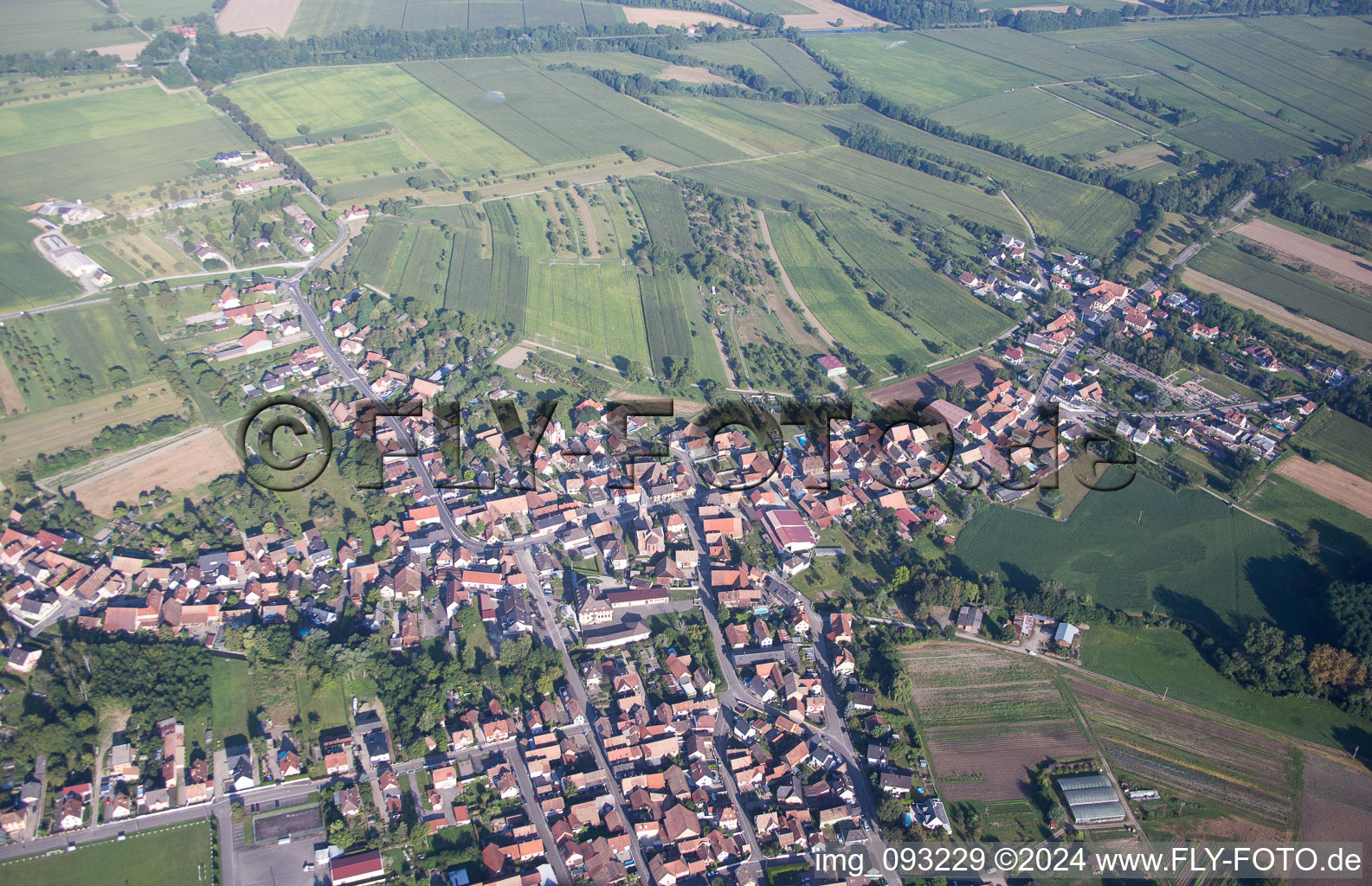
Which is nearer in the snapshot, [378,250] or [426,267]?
[426,267]

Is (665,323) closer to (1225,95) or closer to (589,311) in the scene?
(589,311)

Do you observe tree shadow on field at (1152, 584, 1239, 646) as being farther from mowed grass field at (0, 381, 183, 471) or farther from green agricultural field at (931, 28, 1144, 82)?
green agricultural field at (931, 28, 1144, 82)

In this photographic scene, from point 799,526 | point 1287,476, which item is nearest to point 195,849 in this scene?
point 799,526

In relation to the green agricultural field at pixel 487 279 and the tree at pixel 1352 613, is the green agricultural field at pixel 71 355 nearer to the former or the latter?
the green agricultural field at pixel 487 279

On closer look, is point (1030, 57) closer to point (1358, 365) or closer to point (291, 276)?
point (1358, 365)

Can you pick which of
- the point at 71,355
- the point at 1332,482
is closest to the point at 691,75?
the point at 71,355

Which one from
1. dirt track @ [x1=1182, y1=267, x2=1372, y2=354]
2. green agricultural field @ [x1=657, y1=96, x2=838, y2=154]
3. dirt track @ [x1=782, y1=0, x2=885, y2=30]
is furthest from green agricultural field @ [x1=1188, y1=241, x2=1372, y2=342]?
dirt track @ [x1=782, y1=0, x2=885, y2=30]
